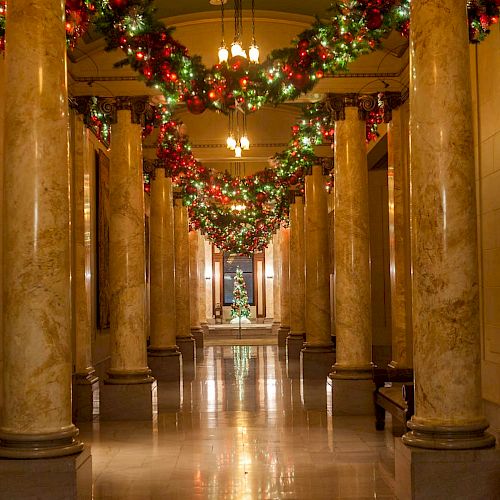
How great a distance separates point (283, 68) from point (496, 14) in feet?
12.4

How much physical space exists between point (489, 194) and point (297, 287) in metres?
15.3

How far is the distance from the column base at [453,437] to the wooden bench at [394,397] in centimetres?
172

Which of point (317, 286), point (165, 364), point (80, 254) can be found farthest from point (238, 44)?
point (317, 286)

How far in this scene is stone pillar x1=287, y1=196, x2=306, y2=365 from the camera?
2498 centimetres

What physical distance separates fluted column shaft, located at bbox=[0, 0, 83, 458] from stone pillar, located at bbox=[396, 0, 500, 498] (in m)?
2.95

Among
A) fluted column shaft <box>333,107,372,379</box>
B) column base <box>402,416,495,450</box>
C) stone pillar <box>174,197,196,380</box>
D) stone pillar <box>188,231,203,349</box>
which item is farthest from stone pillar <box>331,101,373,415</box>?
stone pillar <box>188,231,203,349</box>

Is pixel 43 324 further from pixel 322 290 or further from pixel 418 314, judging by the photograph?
pixel 322 290

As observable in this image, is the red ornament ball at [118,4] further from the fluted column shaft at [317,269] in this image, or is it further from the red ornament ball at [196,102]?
the fluted column shaft at [317,269]

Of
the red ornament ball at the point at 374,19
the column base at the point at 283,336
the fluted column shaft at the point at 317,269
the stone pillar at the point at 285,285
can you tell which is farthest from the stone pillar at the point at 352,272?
the stone pillar at the point at 285,285

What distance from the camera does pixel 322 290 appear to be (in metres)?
19.9

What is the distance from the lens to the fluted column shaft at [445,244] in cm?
702

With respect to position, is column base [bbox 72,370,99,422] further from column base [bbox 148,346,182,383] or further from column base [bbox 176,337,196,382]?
column base [bbox 176,337,196,382]

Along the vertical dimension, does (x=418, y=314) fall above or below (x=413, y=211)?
below

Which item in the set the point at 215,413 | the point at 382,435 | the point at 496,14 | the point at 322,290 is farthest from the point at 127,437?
the point at 322,290
